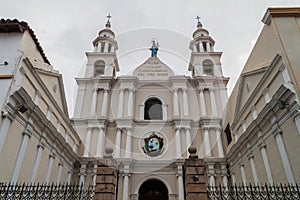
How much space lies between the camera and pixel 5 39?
1089 cm

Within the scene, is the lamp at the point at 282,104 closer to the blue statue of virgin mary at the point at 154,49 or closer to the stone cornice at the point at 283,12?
→ the stone cornice at the point at 283,12

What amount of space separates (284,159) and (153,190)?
414 inches

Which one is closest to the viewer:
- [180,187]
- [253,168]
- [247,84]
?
[253,168]

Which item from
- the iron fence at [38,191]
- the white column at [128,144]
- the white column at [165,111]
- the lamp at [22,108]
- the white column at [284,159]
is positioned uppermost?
the white column at [165,111]

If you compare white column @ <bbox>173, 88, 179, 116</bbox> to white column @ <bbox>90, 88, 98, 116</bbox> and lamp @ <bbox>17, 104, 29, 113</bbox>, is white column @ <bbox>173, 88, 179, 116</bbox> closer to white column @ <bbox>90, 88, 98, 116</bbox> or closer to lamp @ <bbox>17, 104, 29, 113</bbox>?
white column @ <bbox>90, 88, 98, 116</bbox>

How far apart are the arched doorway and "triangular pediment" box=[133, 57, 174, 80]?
8.97 metres

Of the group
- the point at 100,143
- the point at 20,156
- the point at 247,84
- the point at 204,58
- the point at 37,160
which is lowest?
the point at 20,156

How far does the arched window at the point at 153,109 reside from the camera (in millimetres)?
20281

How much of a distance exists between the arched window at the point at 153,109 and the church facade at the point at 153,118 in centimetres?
9

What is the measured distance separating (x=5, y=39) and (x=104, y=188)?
811 cm

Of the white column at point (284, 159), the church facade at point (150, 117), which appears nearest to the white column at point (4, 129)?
the church facade at point (150, 117)

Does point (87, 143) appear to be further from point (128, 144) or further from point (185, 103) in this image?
point (185, 103)

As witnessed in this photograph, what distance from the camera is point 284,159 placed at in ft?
33.8

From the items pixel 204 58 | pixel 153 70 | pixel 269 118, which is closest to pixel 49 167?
pixel 269 118
